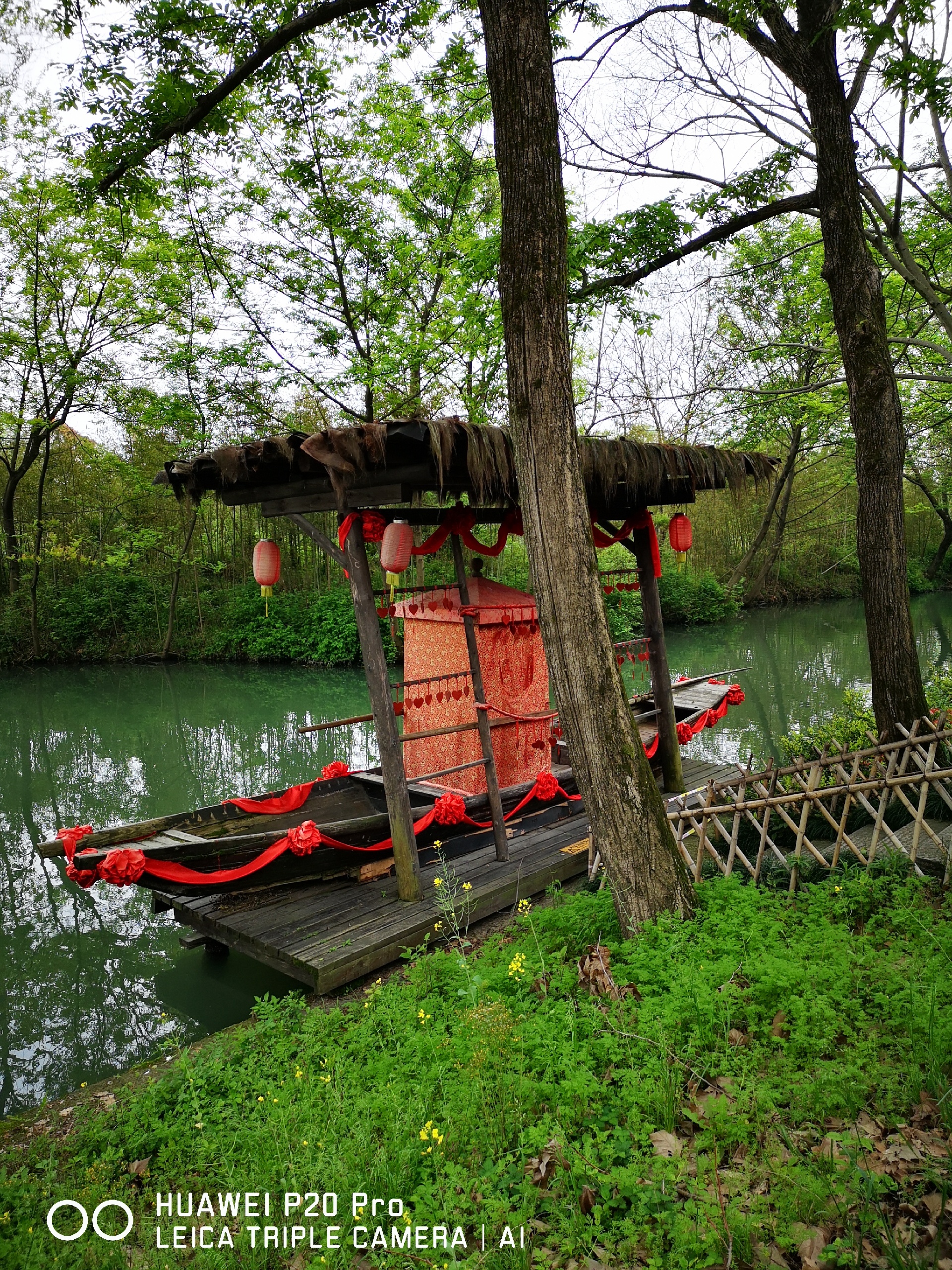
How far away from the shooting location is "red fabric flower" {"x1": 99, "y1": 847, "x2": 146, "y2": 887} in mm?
3725

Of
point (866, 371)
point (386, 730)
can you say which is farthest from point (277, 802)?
point (866, 371)

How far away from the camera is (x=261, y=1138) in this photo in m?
2.45

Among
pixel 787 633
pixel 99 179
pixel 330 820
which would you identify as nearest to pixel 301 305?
pixel 99 179

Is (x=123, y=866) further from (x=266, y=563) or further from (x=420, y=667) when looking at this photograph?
(x=420, y=667)

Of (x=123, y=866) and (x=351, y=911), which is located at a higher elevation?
(x=123, y=866)

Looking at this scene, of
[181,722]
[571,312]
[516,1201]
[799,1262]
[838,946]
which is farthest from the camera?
[181,722]

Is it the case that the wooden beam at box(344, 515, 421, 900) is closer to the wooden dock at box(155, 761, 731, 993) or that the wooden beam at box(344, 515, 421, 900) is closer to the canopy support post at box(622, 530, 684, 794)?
the wooden dock at box(155, 761, 731, 993)

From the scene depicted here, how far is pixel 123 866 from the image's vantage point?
374cm

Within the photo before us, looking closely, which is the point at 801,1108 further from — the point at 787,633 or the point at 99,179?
the point at 787,633

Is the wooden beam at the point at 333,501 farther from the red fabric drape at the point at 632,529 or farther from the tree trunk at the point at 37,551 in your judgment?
the tree trunk at the point at 37,551

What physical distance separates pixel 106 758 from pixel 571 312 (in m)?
8.79

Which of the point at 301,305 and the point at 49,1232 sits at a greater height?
the point at 301,305

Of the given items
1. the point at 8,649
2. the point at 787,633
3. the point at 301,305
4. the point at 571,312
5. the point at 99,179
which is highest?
the point at 301,305

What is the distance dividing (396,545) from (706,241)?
3124mm
